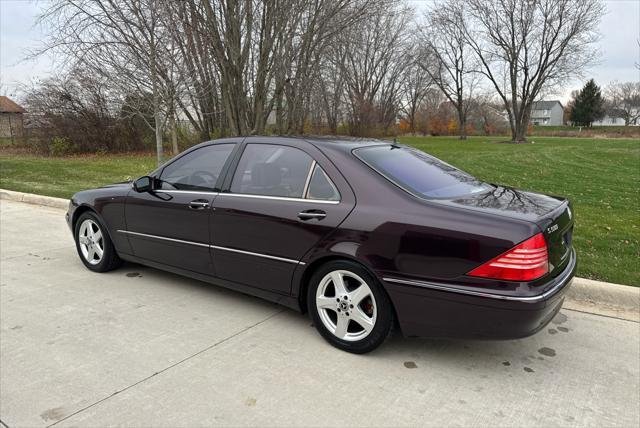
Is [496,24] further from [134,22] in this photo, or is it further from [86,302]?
[86,302]

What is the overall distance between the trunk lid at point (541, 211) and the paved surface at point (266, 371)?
0.74 metres

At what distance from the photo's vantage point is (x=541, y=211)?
3002mm

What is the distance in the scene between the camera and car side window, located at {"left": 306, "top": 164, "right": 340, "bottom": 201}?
3303mm

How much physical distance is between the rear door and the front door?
17 cm

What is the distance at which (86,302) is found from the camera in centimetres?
414

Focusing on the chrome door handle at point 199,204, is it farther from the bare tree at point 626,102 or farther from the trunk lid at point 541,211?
the bare tree at point 626,102

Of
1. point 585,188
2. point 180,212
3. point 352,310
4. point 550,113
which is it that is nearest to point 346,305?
point 352,310

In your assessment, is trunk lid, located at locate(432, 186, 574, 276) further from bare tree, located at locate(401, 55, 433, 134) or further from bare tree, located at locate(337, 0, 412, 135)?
bare tree, located at locate(401, 55, 433, 134)

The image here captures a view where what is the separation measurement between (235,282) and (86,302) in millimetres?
1450

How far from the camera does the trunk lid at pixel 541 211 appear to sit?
2846 millimetres

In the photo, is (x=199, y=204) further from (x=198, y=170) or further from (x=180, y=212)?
(x=198, y=170)

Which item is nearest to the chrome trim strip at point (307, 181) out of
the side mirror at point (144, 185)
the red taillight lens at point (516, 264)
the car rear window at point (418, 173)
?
the car rear window at point (418, 173)

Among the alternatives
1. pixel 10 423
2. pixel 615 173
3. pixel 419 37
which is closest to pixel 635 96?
pixel 419 37

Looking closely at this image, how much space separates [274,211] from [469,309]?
1.57 metres
